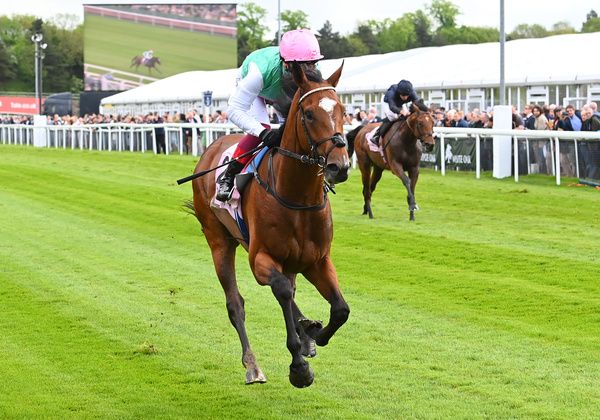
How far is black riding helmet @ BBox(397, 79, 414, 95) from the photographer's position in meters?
15.2

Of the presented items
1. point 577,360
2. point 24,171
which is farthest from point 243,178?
point 24,171

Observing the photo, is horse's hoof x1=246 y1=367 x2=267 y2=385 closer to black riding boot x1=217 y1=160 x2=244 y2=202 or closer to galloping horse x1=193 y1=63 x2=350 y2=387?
galloping horse x1=193 y1=63 x2=350 y2=387

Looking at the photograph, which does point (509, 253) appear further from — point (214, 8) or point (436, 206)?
point (214, 8)

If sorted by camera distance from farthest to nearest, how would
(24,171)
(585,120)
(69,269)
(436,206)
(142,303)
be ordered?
(24,171) → (585,120) → (436,206) → (69,269) → (142,303)

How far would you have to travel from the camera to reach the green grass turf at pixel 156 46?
69.6m

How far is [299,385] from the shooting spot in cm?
581

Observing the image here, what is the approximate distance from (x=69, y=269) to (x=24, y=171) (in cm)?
1592

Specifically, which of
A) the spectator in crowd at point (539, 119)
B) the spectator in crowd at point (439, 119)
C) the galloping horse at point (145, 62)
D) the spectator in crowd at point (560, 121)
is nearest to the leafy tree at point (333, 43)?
the galloping horse at point (145, 62)

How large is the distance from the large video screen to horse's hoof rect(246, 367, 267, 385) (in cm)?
6378

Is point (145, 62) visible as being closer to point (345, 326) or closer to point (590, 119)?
point (590, 119)

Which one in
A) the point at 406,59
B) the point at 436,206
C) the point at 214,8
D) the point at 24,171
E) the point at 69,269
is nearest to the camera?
the point at 69,269

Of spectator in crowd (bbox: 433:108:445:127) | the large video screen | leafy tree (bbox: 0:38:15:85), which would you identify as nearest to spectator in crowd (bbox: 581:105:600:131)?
spectator in crowd (bbox: 433:108:445:127)

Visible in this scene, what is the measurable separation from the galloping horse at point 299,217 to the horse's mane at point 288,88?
51 millimetres

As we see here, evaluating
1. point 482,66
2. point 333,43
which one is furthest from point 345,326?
point 333,43
